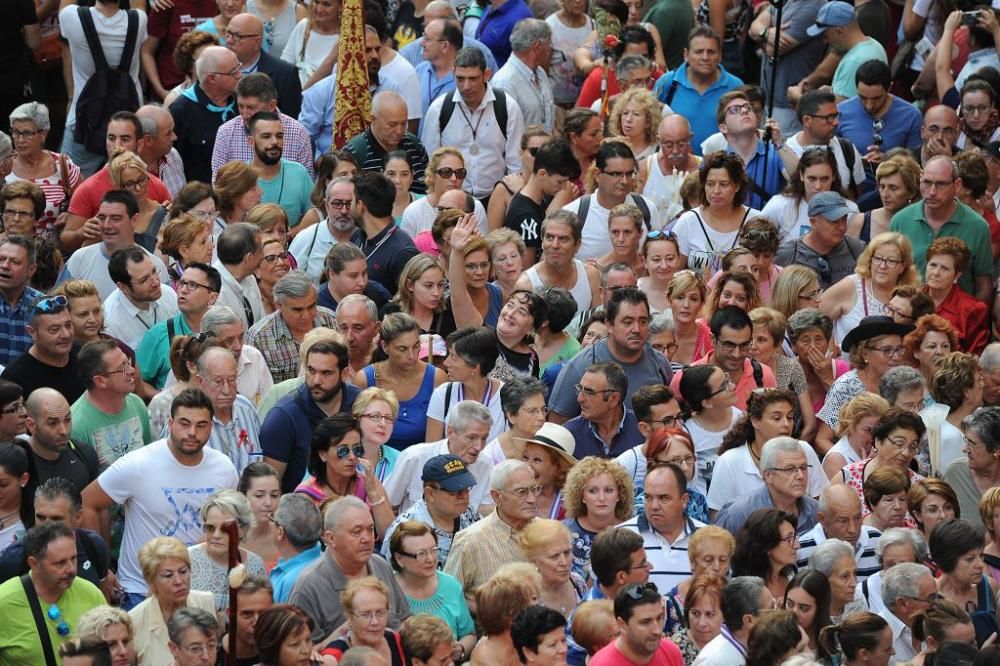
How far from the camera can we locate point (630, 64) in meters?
14.7

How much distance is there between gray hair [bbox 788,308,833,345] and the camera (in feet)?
38.1

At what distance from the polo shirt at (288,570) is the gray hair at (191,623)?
23.4 inches

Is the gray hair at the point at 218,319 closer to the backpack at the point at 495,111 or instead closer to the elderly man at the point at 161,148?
the elderly man at the point at 161,148

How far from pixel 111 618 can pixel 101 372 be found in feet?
6.69

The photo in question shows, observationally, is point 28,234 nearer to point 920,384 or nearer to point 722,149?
point 722,149

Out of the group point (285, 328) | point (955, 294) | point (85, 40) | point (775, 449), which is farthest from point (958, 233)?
point (85, 40)

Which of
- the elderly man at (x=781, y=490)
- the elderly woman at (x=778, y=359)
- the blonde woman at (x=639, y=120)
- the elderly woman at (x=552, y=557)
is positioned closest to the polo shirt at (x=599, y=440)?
the elderly man at (x=781, y=490)

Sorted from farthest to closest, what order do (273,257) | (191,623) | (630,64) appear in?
(630,64) → (273,257) → (191,623)

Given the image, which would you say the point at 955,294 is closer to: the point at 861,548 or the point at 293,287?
the point at 861,548

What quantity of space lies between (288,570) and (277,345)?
7.34 feet

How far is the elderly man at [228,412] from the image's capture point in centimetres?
1026

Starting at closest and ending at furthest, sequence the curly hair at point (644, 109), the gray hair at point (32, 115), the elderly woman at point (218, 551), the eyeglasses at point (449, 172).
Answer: the elderly woman at point (218, 551), the eyeglasses at point (449, 172), the gray hair at point (32, 115), the curly hair at point (644, 109)

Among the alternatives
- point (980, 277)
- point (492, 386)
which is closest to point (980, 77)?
point (980, 277)

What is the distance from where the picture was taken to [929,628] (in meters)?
8.97
